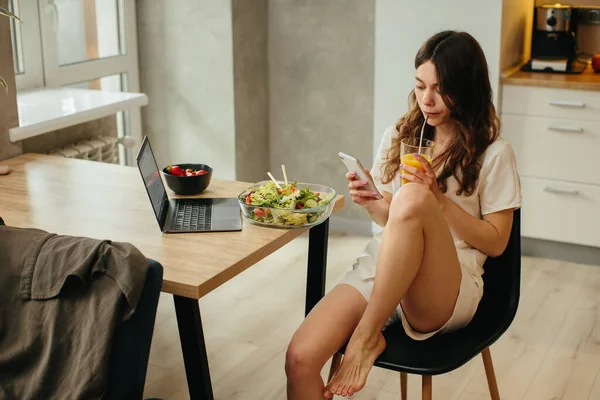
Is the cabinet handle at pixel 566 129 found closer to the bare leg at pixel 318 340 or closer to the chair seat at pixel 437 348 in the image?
the chair seat at pixel 437 348

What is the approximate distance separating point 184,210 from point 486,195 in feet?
2.66

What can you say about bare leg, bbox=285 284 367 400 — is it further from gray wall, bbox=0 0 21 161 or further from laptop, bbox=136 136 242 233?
gray wall, bbox=0 0 21 161

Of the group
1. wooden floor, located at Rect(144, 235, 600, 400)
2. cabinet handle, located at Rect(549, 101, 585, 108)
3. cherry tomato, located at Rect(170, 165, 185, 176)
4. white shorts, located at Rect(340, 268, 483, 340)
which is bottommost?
wooden floor, located at Rect(144, 235, 600, 400)

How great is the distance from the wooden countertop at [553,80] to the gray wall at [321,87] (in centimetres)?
70

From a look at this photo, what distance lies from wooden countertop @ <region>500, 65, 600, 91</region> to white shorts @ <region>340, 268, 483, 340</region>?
Result: 1778mm

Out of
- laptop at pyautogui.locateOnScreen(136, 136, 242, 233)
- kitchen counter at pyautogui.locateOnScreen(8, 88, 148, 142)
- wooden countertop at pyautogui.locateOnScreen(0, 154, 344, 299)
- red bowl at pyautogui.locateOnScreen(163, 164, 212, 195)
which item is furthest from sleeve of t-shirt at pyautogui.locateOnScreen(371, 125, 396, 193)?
kitchen counter at pyautogui.locateOnScreen(8, 88, 148, 142)

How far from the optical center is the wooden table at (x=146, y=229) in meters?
1.86

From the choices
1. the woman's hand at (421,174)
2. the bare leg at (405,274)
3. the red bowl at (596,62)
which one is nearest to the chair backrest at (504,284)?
the bare leg at (405,274)

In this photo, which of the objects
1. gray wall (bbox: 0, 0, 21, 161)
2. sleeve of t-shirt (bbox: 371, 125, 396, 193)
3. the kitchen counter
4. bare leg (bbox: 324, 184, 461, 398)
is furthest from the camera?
the kitchen counter

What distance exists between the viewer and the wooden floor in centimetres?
274

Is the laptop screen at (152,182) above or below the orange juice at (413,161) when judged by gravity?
below

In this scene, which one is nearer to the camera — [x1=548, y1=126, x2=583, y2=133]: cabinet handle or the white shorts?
the white shorts

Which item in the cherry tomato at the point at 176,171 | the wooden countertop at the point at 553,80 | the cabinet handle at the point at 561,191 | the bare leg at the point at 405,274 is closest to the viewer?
the bare leg at the point at 405,274

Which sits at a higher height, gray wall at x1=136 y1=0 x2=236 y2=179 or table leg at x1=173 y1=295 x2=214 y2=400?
gray wall at x1=136 y1=0 x2=236 y2=179
